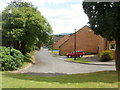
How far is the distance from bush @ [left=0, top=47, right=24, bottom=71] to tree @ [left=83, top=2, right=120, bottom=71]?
9.51 metres

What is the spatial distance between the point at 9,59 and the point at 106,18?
1115cm

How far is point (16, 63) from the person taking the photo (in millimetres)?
19297

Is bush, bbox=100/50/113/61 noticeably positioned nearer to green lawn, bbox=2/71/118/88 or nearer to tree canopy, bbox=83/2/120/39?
tree canopy, bbox=83/2/120/39

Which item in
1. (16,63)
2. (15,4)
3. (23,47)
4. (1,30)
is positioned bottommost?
(16,63)

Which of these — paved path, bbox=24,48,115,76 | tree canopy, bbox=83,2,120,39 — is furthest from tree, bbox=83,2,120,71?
paved path, bbox=24,48,115,76

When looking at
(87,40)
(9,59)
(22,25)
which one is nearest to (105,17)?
(9,59)

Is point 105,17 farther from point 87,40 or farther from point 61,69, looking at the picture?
point 87,40

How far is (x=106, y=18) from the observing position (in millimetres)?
10133

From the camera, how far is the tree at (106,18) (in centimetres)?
974

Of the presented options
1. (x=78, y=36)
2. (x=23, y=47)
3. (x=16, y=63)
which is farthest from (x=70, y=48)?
(x=16, y=63)

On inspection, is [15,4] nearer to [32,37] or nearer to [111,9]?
[32,37]

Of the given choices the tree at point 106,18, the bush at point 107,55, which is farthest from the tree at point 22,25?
the tree at point 106,18

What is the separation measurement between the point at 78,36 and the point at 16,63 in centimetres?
2905

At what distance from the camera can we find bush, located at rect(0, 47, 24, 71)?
16875 millimetres
